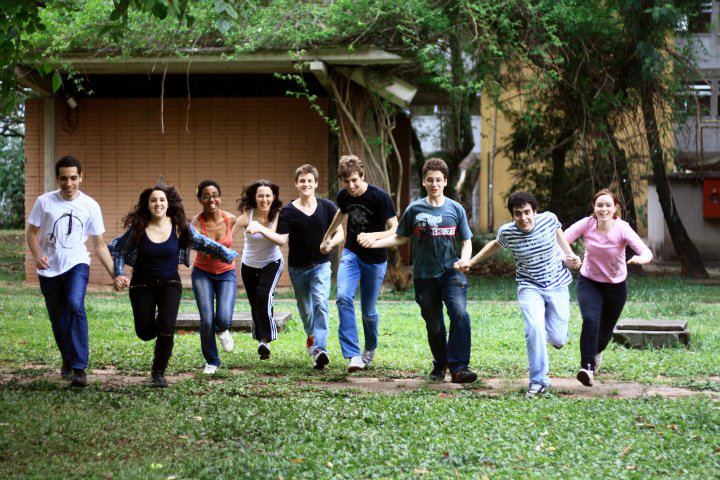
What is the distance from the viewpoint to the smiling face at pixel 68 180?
26.8 feet

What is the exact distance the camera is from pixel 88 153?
19.0 m

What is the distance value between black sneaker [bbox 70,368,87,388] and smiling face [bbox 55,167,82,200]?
1431mm

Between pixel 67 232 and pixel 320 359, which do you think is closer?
pixel 67 232

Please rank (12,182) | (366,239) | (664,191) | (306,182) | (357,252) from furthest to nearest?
(12,182) → (664,191) → (306,182) → (357,252) → (366,239)

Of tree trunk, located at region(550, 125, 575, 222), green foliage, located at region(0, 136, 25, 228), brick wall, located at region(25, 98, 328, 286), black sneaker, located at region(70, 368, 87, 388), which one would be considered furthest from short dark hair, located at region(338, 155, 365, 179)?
green foliage, located at region(0, 136, 25, 228)

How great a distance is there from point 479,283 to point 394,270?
284 centimetres

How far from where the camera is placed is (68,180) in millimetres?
8188

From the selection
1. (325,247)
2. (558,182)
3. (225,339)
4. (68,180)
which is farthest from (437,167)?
(558,182)

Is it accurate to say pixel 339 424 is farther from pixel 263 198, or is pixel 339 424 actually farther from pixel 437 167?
pixel 263 198

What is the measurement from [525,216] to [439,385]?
160 centimetres

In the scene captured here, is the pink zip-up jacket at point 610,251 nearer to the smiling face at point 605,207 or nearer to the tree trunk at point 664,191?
the smiling face at point 605,207

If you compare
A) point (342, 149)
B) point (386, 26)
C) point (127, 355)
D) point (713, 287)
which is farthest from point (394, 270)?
point (127, 355)

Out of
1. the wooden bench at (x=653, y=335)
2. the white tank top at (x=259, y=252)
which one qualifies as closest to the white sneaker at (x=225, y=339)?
the white tank top at (x=259, y=252)

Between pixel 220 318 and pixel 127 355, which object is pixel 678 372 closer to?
pixel 220 318
